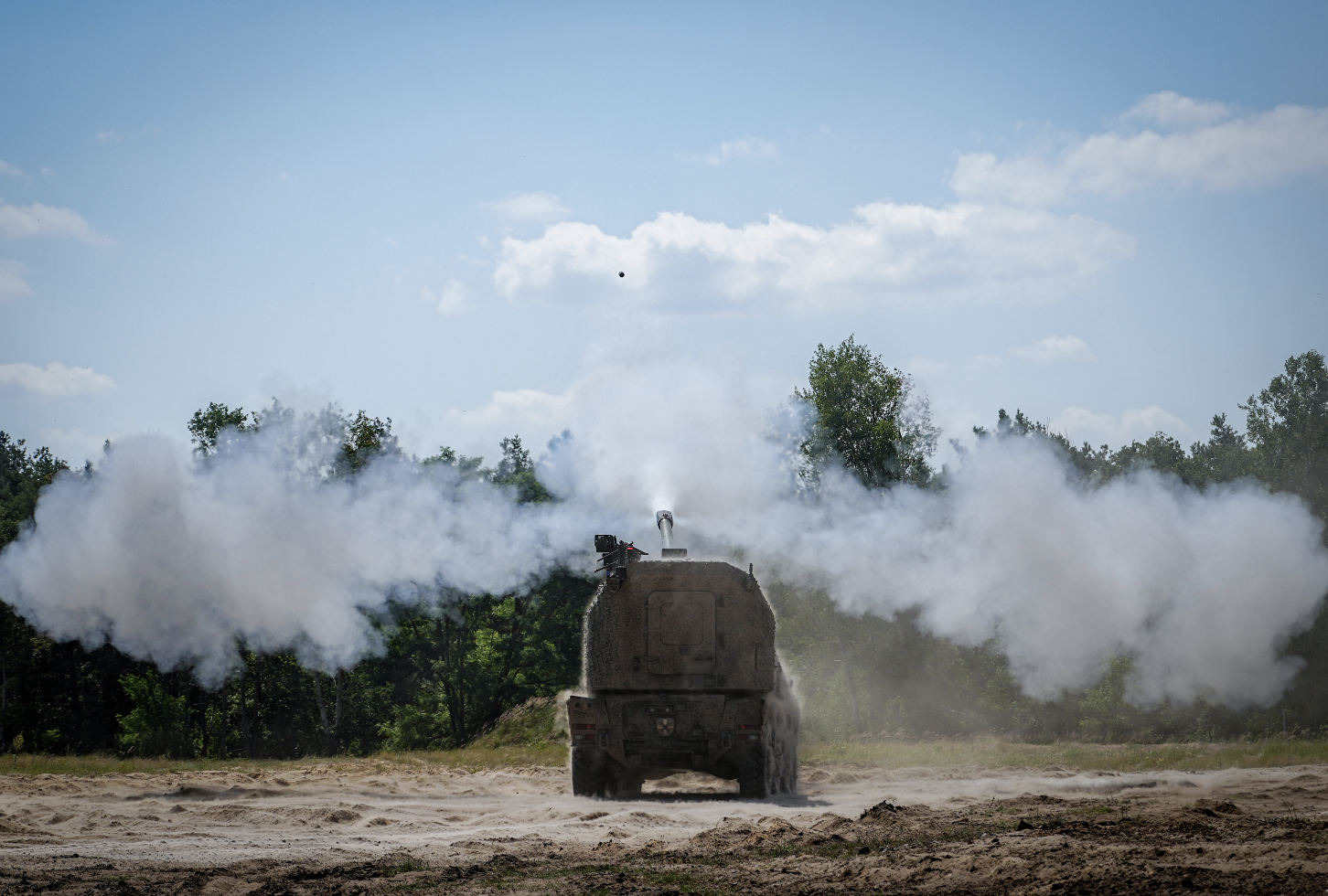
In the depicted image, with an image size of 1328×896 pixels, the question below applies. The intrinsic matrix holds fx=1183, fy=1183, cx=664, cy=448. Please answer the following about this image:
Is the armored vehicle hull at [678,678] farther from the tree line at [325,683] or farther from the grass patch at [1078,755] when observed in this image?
the tree line at [325,683]

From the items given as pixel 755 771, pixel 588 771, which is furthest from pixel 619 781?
pixel 755 771

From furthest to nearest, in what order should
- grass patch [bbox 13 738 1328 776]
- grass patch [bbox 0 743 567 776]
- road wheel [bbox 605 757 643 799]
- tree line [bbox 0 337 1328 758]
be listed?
1. tree line [bbox 0 337 1328 758]
2. grass patch [bbox 0 743 567 776]
3. grass patch [bbox 13 738 1328 776]
4. road wheel [bbox 605 757 643 799]

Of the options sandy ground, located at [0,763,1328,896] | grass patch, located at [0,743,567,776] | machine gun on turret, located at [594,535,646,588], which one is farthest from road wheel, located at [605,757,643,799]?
grass patch, located at [0,743,567,776]

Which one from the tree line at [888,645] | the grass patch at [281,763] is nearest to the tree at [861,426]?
the tree line at [888,645]

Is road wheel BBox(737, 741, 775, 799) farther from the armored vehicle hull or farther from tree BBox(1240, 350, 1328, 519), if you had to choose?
tree BBox(1240, 350, 1328, 519)

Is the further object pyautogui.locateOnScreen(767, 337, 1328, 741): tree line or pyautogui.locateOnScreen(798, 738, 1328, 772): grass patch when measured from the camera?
pyautogui.locateOnScreen(767, 337, 1328, 741): tree line

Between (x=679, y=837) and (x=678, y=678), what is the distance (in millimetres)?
5147

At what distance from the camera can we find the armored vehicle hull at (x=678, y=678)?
59.3ft

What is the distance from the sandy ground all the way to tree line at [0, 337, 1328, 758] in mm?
11634

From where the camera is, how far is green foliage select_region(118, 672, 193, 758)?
49.8m

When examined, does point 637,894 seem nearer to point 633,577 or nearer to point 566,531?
point 633,577

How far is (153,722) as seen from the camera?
50.8 meters

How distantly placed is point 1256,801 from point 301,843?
11.6 m

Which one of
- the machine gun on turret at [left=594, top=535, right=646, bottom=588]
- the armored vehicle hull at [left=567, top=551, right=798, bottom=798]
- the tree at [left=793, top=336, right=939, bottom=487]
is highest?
the tree at [left=793, top=336, right=939, bottom=487]
